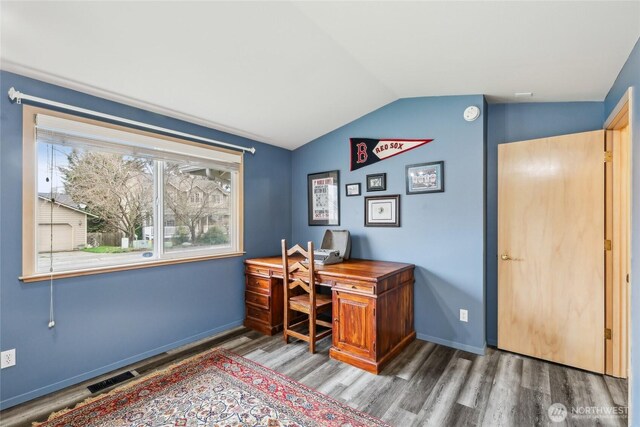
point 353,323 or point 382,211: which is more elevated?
point 382,211

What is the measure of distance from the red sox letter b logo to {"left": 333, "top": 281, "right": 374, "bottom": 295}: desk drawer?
58.6 inches

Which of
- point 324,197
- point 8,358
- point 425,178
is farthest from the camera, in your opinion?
point 324,197

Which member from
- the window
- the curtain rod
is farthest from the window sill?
the curtain rod

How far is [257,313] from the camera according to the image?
3.24 meters

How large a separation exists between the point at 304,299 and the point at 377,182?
1480mm

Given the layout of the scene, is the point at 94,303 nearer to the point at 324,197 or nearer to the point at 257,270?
the point at 257,270

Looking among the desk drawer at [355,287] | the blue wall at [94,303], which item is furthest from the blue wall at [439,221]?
the blue wall at [94,303]

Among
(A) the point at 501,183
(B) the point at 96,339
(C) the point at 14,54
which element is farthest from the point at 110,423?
(A) the point at 501,183

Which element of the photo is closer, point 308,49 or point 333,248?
point 308,49

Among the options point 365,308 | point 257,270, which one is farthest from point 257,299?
point 365,308

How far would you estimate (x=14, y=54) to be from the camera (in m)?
1.76

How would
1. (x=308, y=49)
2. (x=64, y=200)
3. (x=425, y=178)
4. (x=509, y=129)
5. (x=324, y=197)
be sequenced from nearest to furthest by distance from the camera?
(x=308, y=49) → (x=64, y=200) → (x=509, y=129) → (x=425, y=178) → (x=324, y=197)

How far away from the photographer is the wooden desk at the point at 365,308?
7.72ft

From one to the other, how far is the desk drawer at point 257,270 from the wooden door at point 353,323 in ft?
2.92
